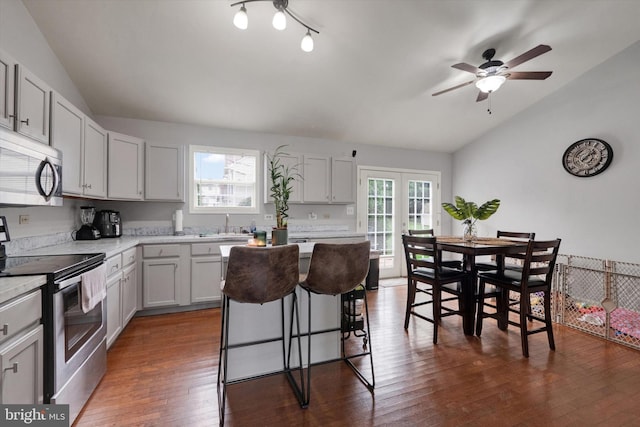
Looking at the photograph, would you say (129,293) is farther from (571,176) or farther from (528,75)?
(571,176)

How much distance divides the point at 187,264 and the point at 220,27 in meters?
2.50

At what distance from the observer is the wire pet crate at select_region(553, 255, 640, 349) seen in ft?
8.74

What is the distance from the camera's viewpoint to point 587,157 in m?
3.68

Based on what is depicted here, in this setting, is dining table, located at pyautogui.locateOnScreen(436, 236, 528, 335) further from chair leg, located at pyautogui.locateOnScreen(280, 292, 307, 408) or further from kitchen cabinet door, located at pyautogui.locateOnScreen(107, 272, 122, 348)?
kitchen cabinet door, located at pyautogui.locateOnScreen(107, 272, 122, 348)

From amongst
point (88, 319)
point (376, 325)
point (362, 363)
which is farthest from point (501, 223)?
point (88, 319)

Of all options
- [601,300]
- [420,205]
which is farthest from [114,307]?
[420,205]

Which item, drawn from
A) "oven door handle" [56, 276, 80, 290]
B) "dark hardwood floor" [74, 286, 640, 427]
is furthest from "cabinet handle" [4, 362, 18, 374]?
"dark hardwood floor" [74, 286, 640, 427]

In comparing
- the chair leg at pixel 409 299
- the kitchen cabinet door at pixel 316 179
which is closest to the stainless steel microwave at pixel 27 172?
the kitchen cabinet door at pixel 316 179

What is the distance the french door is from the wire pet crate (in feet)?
7.63

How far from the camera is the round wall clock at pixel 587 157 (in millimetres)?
3509

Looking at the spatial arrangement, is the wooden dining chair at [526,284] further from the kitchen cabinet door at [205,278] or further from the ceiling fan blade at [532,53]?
the kitchen cabinet door at [205,278]

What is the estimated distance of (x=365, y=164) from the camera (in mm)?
4922

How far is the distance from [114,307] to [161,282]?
757 millimetres

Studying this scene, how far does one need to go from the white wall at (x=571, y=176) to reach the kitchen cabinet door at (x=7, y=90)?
4920 mm
